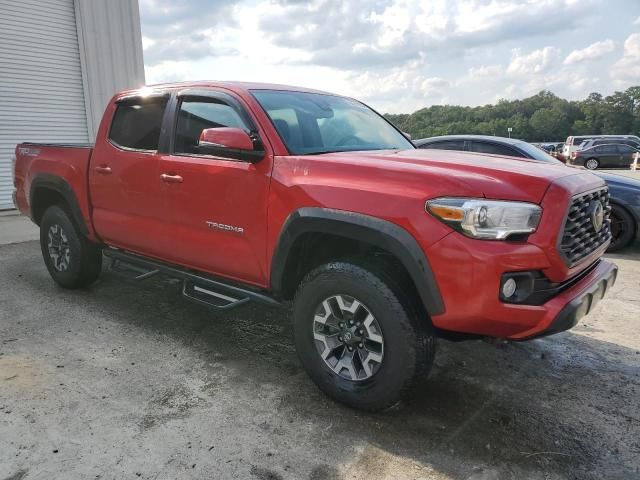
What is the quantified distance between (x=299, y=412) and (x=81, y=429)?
1.17 meters

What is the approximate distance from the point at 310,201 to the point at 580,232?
144 cm

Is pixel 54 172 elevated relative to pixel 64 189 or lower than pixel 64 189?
elevated

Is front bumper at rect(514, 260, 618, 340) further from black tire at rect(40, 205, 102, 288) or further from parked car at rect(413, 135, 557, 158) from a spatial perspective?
black tire at rect(40, 205, 102, 288)

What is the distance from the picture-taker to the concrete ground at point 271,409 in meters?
2.41

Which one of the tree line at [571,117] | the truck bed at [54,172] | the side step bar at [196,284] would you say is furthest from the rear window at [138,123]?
the tree line at [571,117]

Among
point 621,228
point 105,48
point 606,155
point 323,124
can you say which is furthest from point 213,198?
point 606,155

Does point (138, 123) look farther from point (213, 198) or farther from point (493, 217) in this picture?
point (493, 217)

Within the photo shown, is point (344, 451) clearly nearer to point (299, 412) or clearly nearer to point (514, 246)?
point (299, 412)

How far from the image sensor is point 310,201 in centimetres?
284

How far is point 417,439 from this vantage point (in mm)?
2617

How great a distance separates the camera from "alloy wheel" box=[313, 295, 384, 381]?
274 cm

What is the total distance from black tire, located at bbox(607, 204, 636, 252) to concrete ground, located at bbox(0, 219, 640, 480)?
2.78 metres

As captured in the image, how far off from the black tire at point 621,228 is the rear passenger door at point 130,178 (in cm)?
585

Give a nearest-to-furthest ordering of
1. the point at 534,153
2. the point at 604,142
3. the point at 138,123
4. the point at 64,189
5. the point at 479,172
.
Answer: the point at 479,172 → the point at 138,123 → the point at 64,189 → the point at 534,153 → the point at 604,142
